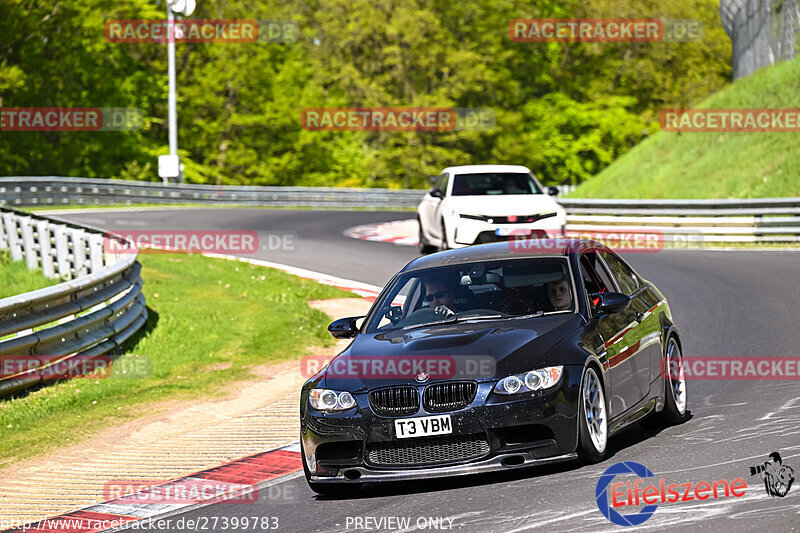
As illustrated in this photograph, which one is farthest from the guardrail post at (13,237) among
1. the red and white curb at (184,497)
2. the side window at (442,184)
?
the red and white curb at (184,497)

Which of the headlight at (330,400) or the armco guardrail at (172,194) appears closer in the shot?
the headlight at (330,400)

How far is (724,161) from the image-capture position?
112 feet

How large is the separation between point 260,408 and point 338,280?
9.34 m

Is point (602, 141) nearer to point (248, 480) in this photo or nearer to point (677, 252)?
point (677, 252)

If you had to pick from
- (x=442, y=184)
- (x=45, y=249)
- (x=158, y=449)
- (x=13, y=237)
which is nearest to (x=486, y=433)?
(x=158, y=449)

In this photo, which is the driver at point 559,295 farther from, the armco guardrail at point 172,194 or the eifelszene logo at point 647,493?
the armco guardrail at point 172,194

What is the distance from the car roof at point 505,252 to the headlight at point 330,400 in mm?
1629

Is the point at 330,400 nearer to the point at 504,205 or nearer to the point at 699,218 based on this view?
the point at 504,205

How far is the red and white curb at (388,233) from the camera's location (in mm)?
28375

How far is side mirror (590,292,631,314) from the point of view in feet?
26.8

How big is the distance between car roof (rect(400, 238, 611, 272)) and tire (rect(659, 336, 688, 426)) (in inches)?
37.5

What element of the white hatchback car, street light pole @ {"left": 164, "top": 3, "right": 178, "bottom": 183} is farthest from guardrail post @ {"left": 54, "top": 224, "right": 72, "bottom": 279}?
street light pole @ {"left": 164, "top": 3, "right": 178, "bottom": 183}

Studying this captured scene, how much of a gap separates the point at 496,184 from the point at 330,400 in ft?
46.9

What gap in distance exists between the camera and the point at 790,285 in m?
17.2
